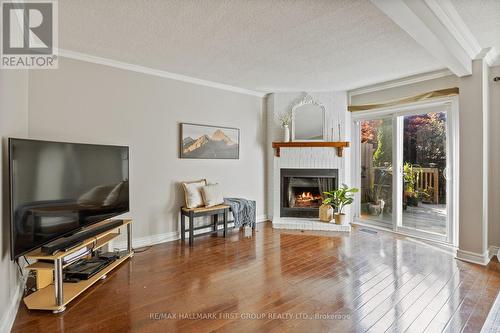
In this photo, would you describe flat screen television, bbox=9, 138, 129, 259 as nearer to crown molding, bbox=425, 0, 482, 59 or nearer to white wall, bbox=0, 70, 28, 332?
white wall, bbox=0, 70, 28, 332

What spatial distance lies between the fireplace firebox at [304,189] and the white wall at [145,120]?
2.41 ft

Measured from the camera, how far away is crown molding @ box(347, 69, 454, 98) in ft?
11.2

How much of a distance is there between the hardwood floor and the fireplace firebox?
1.35m

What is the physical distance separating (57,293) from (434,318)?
288cm

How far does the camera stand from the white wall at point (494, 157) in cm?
306

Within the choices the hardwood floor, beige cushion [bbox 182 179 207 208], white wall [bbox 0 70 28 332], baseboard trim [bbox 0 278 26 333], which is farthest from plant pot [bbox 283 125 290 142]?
baseboard trim [bbox 0 278 26 333]

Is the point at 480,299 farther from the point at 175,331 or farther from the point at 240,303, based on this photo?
the point at 175,331

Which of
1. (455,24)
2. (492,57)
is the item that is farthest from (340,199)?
(455,24)

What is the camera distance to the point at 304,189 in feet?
15.7

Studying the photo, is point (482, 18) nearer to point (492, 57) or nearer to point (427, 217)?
point (492, 57)

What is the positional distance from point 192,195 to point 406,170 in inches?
132

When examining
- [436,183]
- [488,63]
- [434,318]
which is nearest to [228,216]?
[434,318]

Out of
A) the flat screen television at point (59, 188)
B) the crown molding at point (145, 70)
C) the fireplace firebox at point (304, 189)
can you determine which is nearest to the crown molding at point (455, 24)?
the fireplace firebox at point (304, 189)

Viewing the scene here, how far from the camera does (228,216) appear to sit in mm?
Result: 4125
